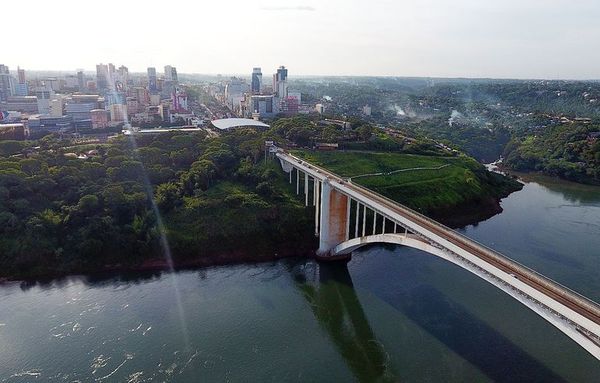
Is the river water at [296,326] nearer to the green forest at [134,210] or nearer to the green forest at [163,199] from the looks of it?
the green forest at [134,210]

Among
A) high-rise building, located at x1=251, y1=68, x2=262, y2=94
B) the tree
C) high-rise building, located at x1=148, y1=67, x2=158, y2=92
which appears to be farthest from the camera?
high-rise building, located at x1=251, y1=68, x2=262, y2=94

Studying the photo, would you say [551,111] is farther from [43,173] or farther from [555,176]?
[43,173]

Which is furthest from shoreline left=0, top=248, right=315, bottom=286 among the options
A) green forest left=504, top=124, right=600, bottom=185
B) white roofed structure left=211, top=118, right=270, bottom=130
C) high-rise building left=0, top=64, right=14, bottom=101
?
high-rise building left=0, top=64, right=14, bottom=101

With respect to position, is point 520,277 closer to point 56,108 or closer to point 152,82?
point 56,108

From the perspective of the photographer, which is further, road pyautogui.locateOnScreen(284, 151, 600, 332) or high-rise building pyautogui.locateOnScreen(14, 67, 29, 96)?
high-rise building pyautogui.locateOnScreen(14, 67, 29, 96)

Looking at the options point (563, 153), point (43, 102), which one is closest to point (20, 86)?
point (43, 102)

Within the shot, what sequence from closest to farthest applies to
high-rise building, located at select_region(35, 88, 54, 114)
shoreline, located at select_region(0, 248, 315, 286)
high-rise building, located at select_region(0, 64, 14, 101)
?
shoreline, located at select_region(0, 248, 315, 286) < high-rise building, located at select_region(35, 88, 54, 114) < high-rise building, located at select_region(0, 64, 14, 101)

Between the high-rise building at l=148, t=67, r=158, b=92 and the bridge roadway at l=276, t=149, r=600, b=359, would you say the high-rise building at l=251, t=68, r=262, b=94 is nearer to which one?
the high-rise building at l=148, t=67, r=158, b=92
